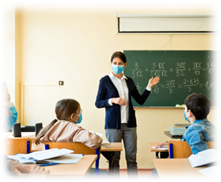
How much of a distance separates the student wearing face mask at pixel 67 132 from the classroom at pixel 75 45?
78.6 inches

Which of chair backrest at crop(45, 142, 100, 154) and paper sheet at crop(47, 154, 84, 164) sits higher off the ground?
paper sheet at crop(47, 154, 84, 164)

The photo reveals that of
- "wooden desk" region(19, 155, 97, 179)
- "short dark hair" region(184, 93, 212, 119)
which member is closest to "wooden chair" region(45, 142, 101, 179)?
"wooden desk" region(19, 155, 97, 179)

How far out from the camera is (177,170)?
1.19 meters

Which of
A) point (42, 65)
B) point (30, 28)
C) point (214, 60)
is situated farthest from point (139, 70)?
point (30, 28)

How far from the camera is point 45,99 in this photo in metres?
4.04

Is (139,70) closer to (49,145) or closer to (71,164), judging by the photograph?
(49,145)

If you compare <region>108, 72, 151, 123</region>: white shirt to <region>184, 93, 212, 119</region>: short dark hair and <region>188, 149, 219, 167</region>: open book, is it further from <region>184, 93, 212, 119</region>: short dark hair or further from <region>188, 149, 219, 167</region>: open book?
<region>188, 149, 219, 167</region>: open book

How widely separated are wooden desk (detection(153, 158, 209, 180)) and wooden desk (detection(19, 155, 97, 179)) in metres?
0.37

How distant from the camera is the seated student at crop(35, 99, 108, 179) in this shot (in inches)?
65.0

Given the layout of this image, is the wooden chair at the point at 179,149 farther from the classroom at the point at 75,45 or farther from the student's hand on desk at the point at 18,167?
the classroom at the point at 75,45

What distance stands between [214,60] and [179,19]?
94cm

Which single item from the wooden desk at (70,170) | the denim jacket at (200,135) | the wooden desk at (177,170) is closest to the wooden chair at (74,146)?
the wooden desk at (70,170)

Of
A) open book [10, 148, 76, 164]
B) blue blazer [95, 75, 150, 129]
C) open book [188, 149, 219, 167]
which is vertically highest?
blue blazer [95, 75, 150, 129]

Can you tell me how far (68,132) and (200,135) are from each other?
960mm
